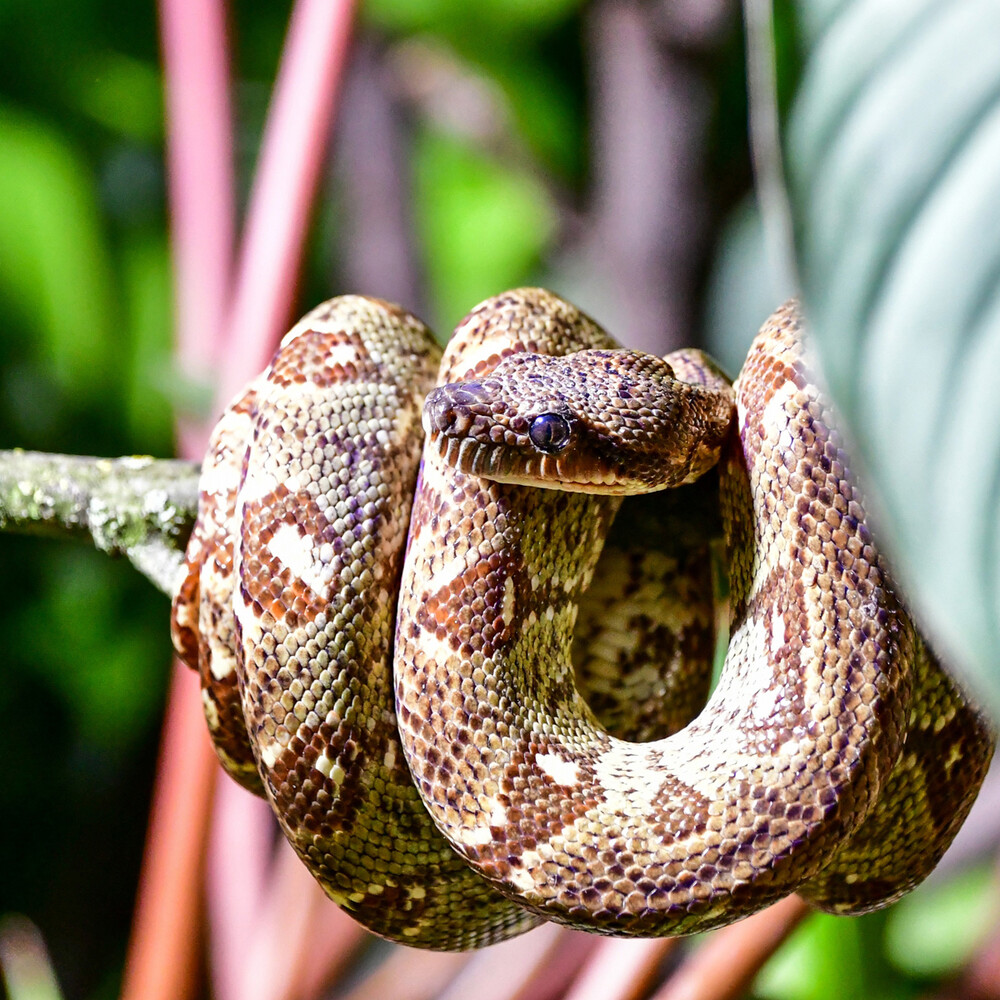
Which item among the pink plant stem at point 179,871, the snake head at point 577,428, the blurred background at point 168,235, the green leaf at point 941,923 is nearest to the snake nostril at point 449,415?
the snake head at point 577,428

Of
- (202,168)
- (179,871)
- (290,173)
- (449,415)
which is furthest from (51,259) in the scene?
(449,415)

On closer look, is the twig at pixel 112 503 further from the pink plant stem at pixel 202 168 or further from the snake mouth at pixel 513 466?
the pink plant stem at pixel 202 168

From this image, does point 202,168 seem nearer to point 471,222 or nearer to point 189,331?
point 189,331

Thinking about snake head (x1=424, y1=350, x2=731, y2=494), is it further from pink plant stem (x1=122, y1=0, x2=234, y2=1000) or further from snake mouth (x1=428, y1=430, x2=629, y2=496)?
pink plant stem (x1=122, y1=0, x2=234, y2=1000)

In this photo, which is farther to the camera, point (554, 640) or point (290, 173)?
point (290, 173)

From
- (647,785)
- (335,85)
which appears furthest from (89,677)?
(647,785)

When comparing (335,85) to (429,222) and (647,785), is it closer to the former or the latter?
(647,785)
